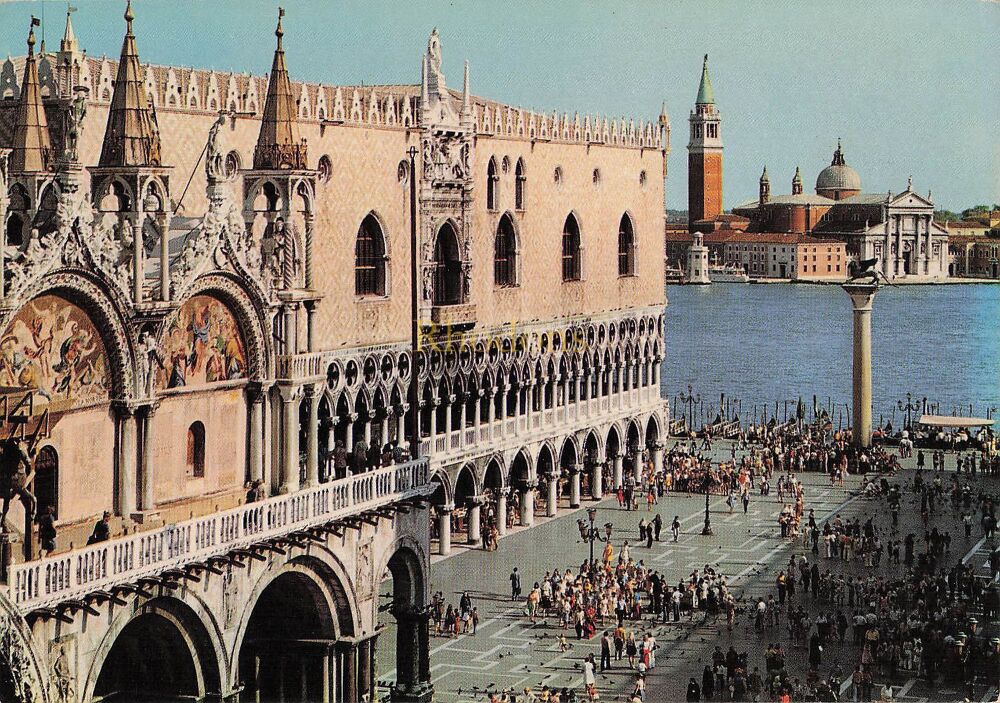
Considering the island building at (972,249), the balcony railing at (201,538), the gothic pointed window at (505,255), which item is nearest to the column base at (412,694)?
the balcony railing at (201,538)

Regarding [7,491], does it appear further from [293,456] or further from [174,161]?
[174,161]

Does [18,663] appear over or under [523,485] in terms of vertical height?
over

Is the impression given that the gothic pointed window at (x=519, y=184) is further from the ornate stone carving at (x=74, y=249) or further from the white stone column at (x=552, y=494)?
the ornate stone carving at (x=74, y=249)

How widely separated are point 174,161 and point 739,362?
65.3 meters

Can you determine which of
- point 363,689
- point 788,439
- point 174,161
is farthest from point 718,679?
point 788,439

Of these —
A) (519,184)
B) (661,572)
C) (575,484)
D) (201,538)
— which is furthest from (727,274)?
(201,538)

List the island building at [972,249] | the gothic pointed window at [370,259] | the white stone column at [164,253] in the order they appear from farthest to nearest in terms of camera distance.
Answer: the island building at [972,249] < the gothic pointed window at [370,259] < the white stone column at [164,253]

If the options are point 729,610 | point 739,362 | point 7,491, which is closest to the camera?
point 7,491

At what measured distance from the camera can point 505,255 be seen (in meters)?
39.5

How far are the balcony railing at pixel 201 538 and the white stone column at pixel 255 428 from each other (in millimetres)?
795

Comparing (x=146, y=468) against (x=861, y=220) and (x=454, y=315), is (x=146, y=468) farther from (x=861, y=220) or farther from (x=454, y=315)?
(x=861, y=220)

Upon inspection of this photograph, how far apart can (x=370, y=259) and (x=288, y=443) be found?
12.1 meters

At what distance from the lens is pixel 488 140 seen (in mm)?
37969

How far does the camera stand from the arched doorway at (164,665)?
19.5 m
